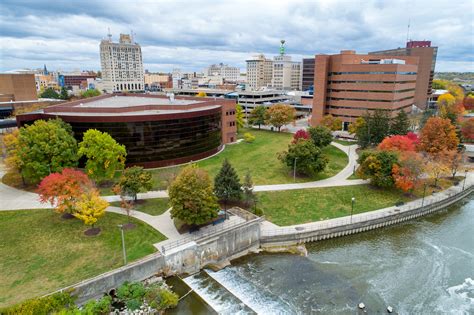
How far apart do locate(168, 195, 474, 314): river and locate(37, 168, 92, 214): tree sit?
14170 millimetres

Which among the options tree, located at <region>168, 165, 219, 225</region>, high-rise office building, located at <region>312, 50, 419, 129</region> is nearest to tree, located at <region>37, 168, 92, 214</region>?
tree, located at <region>168, 165, 219, 225</region>

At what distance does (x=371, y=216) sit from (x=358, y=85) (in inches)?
2051

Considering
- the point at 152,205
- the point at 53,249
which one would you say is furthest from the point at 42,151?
the point at 152,205

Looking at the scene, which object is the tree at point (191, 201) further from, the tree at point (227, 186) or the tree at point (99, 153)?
the tree at point (99, 153)

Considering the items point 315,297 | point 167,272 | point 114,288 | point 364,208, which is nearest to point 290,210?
point 364,208

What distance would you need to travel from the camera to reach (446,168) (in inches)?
1763

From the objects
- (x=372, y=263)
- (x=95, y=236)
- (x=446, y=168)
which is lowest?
(x=372, y=263)

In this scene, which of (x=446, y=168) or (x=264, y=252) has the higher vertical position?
(x=446, y=168)

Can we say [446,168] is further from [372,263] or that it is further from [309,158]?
[372,263]

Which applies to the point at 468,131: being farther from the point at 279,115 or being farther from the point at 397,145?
the point at 279,115

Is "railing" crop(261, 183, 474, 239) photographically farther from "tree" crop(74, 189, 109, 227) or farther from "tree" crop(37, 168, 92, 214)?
"tree" crop(37, 168, 92, 214)

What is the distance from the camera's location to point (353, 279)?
92.5ft

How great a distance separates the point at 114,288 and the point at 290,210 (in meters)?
21.9

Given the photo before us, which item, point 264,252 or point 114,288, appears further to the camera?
point 264,252
